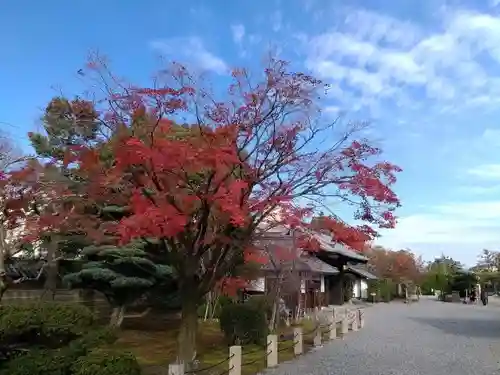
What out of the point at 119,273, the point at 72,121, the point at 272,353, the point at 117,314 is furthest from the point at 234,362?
the point at 117,314

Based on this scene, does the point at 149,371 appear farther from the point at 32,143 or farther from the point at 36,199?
the point at 32,143

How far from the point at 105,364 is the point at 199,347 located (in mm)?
8153

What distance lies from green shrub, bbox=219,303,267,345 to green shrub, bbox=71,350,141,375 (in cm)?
753

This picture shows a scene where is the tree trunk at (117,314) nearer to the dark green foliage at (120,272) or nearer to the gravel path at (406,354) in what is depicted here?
the dark green foliage at (120,272)

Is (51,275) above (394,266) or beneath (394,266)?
beneath

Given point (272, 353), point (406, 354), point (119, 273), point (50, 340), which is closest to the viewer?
point (50, 340)

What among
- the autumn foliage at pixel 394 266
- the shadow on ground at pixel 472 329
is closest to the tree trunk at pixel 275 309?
the shadow on ground at pixel 472 329

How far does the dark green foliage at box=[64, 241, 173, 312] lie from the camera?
18094mm

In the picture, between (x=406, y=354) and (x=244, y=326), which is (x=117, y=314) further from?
(x=406, y=354)

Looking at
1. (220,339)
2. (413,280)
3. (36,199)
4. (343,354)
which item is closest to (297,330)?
(343,354)

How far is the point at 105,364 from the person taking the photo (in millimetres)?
9180

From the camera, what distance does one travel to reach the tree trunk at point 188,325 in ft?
39.3

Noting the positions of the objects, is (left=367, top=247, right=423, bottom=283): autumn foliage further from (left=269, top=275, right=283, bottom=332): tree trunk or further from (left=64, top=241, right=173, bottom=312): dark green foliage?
(left=64, top=241, right=173, bottom=312): dark green foliage

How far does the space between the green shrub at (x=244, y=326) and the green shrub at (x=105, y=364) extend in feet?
24.7
